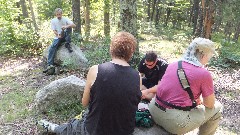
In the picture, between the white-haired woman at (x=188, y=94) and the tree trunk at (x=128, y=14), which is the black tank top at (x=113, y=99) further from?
the tree trunk at (x=128, y=14)

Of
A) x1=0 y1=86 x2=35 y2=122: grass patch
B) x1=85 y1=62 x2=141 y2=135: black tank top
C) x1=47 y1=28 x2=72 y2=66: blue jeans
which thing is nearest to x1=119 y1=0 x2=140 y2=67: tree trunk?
x1=47 y1=28 x2=72 y2=66: blue jeans

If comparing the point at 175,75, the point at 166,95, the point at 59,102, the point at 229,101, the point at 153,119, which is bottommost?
the point at 229,101

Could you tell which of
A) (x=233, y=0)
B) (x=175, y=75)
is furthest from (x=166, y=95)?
(x=233, y=0)

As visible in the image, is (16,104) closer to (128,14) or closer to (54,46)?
(54,46)

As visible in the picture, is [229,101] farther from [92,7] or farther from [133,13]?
[92,7]

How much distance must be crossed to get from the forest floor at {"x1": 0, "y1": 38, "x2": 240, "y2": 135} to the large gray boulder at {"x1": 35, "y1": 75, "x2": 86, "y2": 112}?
1.24 ft

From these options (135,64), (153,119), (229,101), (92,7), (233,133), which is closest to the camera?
(153,119)

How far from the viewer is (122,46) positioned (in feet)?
10.8

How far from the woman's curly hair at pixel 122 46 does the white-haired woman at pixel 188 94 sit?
2.70 feet

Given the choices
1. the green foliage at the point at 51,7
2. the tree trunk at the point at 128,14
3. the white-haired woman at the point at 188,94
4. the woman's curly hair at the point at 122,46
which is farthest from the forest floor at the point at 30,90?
the green foliage at the point at 51,7

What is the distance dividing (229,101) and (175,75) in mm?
3750

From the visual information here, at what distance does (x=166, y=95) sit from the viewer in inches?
155

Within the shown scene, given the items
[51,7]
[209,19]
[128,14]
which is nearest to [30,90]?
[128,14]

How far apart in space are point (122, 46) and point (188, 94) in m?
1.18
